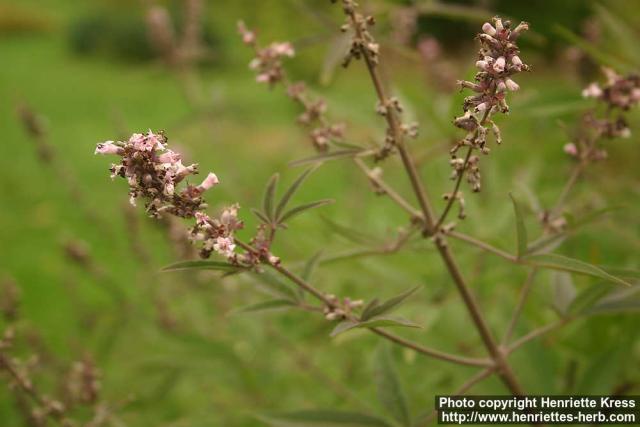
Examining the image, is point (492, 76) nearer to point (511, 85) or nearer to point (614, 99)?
point (511, 85)

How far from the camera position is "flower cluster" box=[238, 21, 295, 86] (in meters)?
1.47

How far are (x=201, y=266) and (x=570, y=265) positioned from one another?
0.64m

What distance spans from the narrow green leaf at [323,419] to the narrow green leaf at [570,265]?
49 centimetres

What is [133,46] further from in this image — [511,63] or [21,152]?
[511,63]

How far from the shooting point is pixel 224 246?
1051 millimetres

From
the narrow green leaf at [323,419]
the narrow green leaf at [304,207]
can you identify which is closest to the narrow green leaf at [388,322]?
the narrow green leaf at [304,207]

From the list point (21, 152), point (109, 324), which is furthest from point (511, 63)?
point (21, 152)

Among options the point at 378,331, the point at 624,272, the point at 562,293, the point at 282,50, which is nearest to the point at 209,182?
the point at 378,331

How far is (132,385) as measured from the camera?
7.79ft

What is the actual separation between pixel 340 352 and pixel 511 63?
2068mm

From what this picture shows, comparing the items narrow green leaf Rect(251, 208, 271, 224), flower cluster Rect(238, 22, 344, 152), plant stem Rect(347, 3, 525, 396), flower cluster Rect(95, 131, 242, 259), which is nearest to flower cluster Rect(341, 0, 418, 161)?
plant stem Rect(347, 3, 525, 396)

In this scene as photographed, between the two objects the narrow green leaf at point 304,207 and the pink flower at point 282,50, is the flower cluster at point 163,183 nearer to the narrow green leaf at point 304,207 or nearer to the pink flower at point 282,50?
the narrow green leaf at point 304,207

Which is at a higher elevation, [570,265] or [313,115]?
[313,115]

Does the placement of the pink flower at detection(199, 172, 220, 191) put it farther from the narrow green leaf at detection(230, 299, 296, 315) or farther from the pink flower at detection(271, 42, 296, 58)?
the pink flower at detection(271, 42, 296, 58)
